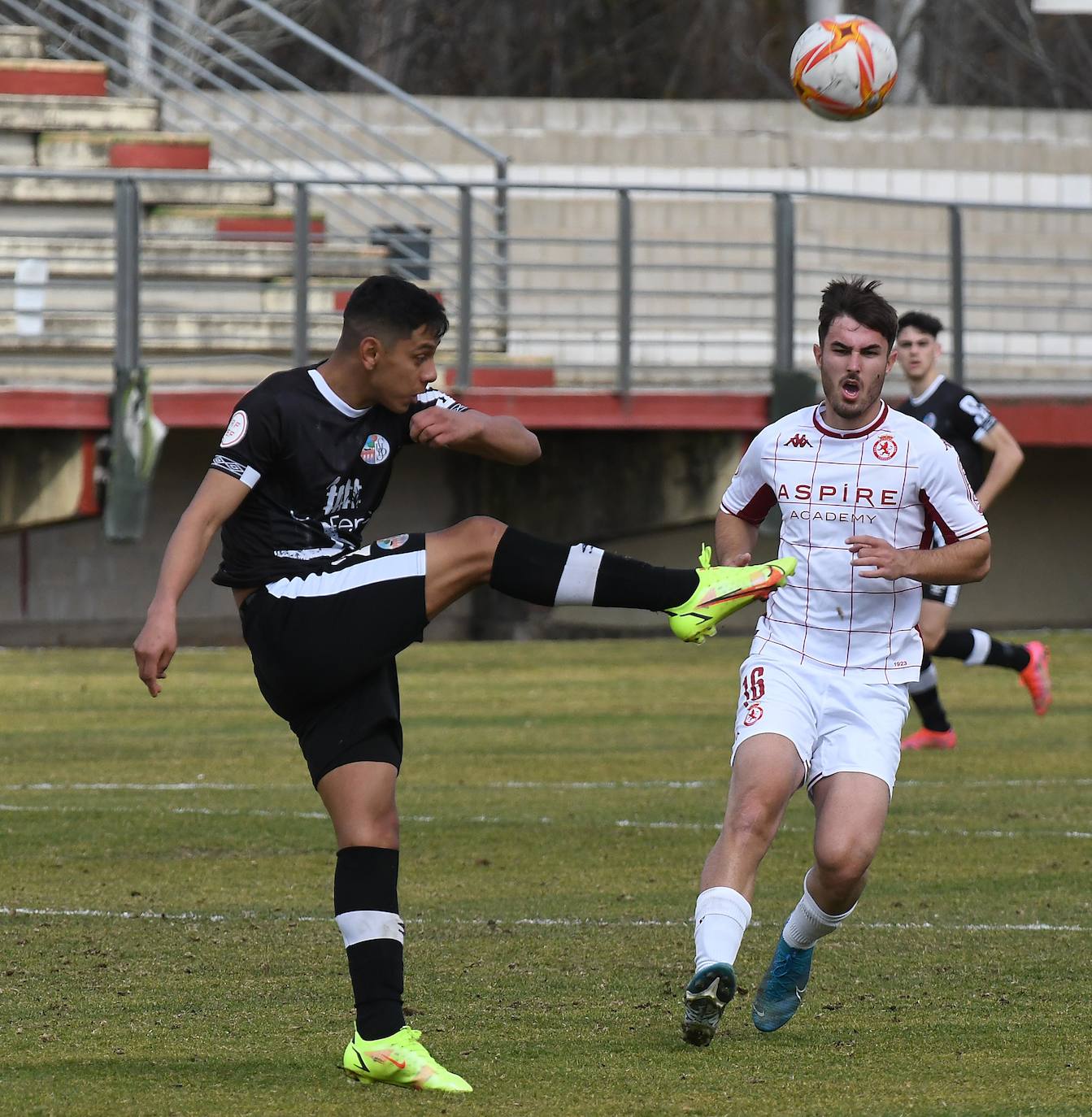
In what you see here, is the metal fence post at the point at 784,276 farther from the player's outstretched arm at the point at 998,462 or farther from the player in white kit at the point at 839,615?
the player in white kit at the point at 839,615

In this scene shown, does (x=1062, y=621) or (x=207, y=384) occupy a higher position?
(x=207, y=384)

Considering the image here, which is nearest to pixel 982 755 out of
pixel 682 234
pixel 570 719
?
pixel 570 719

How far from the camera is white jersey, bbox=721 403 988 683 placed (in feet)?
20.1

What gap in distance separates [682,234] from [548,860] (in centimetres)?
1554

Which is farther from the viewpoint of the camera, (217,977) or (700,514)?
(700,514)

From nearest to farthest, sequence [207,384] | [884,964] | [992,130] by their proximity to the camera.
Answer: [884,964] → [207,384] → [992,130]

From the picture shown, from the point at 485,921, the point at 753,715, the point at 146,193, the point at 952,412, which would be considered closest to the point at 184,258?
the point at 146,193

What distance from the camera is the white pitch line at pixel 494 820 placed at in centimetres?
952

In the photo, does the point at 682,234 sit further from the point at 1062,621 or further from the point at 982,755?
the point at 982,755

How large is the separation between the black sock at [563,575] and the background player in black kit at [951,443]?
5.74m

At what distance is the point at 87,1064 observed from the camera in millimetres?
5520

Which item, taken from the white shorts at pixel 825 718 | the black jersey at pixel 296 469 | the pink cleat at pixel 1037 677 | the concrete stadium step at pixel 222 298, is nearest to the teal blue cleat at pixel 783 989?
the white shorts at pixel 825 718

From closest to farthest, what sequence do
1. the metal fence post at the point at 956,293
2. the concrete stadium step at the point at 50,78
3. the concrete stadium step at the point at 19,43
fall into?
the metal fence post at the point at 956,293
the concrete stadium step at the point at 50,78
the concrete stadium step at the point at 19,43

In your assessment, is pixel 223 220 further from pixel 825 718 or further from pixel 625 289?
pixel 825 718
